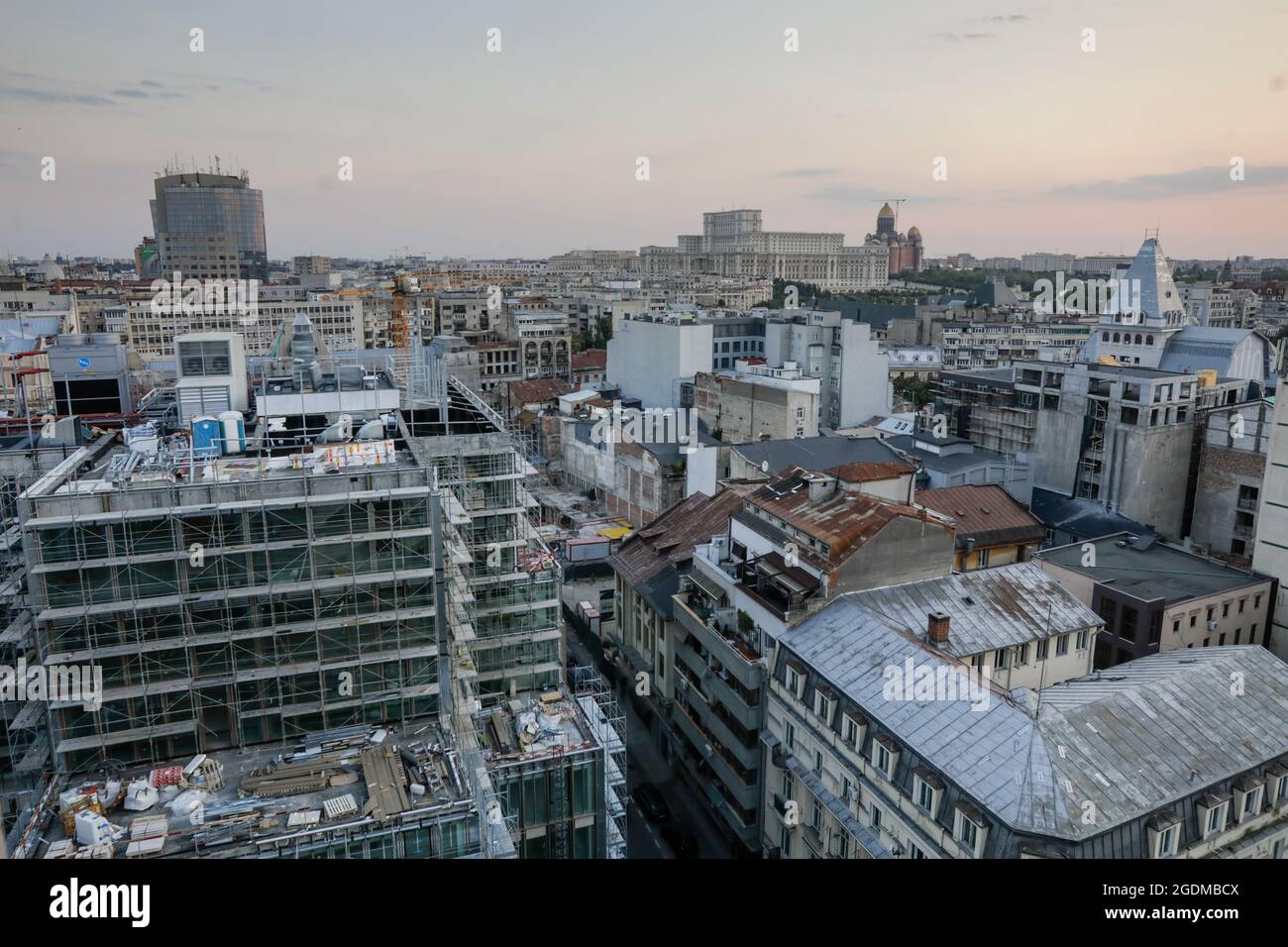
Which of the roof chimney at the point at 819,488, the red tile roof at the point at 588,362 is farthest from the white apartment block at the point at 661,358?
the roof chimney at the point at 819,488

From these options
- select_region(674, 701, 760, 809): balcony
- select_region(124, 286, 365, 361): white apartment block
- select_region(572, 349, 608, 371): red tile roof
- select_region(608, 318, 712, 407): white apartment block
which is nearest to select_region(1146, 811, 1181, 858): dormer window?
select_region(674, 701, 760, 809): balcony

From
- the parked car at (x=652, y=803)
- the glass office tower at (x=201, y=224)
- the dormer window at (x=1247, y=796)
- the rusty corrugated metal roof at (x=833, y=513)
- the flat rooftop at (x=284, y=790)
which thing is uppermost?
the glass office tower at (x=201, y=224)

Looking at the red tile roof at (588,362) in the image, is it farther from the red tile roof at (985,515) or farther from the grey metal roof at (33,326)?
the red tile roof at (985,515)

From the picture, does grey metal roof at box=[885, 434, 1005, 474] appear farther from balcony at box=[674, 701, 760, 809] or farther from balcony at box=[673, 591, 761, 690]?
balcony at box=[674, 701, 760, 809]
